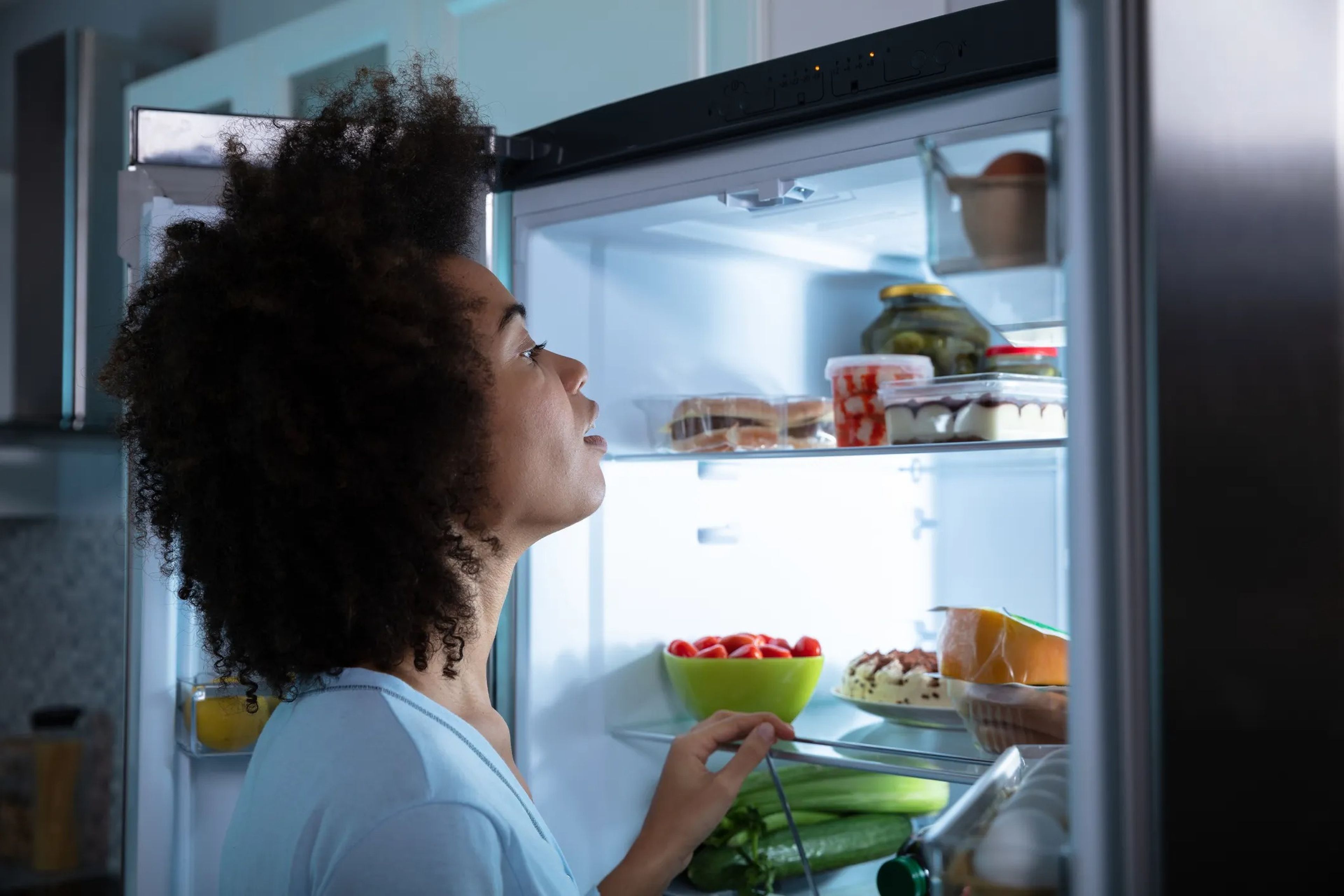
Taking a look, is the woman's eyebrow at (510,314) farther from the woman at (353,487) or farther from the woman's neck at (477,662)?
the woman's neck at (477,662)

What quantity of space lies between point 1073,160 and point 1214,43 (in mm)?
142

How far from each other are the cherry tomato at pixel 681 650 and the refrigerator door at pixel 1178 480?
82 cm

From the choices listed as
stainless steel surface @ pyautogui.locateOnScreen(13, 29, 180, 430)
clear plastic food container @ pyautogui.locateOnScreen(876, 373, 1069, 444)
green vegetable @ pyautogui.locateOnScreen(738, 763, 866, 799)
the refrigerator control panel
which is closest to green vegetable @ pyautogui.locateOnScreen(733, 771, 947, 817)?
green vegetable @ pyautogui.locateOnScreen(738, 763, 866, 799)

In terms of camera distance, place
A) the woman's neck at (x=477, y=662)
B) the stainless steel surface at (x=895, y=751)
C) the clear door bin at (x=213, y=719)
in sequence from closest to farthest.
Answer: the woman's neck at (x=477, y=662) → the stainless steel surface at (x=895, y=751) → the clear door bin at (x=213, y=719)

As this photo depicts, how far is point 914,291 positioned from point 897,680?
1.51 feet

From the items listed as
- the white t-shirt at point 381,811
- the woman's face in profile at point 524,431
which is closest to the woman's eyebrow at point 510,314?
the woman's face in profile at point 524,431

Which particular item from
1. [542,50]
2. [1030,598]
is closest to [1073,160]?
[1030,598]

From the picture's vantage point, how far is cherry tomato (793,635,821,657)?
59.6 inches

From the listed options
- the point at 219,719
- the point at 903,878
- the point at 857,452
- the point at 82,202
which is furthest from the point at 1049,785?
the point at 82,202

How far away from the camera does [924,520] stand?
172 cm

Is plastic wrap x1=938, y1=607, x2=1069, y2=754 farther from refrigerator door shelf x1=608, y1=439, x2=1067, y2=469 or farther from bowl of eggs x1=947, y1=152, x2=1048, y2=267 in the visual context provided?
bowl of eggs x1=947, y1=152, x2=1048, y2=267

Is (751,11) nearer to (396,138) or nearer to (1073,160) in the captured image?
(396,138)

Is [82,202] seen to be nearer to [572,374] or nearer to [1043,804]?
[572,374]

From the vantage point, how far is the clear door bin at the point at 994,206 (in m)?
0.81
